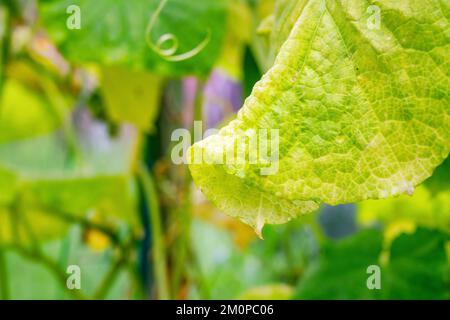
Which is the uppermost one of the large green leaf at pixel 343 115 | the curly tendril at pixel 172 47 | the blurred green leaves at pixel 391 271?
the curly tendril at pixel 172 47

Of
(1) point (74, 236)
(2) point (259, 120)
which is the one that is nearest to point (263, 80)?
(2) point (259, 120)

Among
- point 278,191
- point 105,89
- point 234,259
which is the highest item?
point 105,89

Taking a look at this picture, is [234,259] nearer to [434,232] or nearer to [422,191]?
[422,191]

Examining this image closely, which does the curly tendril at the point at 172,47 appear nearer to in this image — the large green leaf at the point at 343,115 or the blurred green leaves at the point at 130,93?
the blurred green leaves at the point at 130,93

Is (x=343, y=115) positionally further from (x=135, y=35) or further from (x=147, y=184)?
(x=147, y=184)

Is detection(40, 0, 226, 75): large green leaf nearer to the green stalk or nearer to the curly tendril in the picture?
the curly tendril

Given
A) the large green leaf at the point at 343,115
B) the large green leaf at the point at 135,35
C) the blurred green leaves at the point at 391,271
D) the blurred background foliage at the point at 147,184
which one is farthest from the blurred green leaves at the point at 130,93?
the large green leaf at the point at 343,115

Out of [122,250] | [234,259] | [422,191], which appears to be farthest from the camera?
[234,259]

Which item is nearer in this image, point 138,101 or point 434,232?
point 434,232
